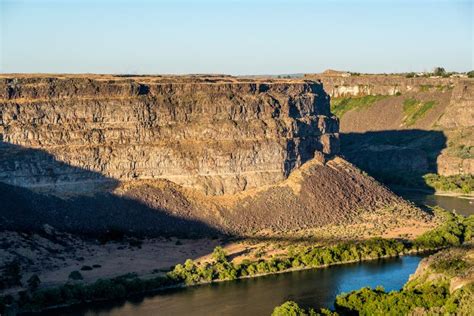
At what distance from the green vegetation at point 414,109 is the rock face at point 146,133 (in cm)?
6389

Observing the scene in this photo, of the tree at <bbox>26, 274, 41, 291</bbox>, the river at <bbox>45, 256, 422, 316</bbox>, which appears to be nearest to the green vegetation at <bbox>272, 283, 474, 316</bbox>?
the river at <bbox>45, 256, 422, 316</bbox>

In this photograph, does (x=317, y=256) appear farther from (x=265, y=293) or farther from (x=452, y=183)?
(x=452, y=183)

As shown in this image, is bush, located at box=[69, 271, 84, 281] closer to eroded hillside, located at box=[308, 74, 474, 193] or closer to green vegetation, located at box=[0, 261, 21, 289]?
green vegetation, located at box=[0, 261, 21, 289]

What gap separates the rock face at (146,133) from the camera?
89.6 metres

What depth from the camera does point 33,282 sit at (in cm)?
7319

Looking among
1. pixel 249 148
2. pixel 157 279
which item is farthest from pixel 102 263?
pixel 249 148

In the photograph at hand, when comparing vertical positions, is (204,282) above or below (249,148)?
below

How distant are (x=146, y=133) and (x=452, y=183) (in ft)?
162

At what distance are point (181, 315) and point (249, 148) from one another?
30670 mm

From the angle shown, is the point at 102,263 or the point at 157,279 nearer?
the point at 157,279

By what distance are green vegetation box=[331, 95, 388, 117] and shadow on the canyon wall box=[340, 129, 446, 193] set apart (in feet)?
56.6

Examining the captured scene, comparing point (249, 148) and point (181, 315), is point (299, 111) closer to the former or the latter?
point (249, 148)

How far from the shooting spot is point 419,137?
151 m

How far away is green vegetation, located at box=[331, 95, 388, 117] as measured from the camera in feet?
571
